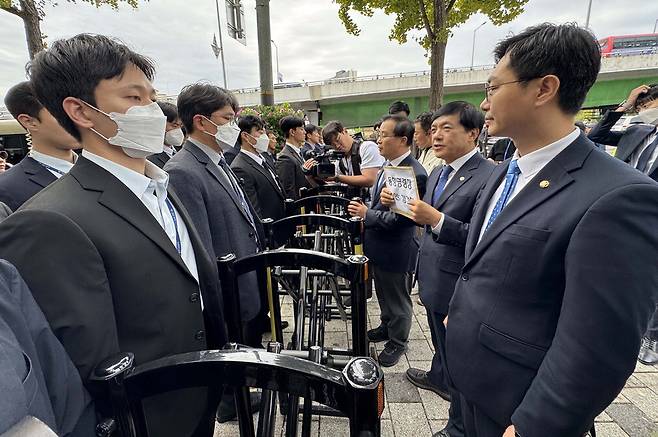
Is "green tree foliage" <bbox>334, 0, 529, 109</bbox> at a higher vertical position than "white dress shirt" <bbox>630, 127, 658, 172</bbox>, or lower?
higher

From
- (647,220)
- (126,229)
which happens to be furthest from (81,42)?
(647,220)

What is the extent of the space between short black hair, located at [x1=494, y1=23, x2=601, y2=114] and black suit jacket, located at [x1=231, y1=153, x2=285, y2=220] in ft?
8.95

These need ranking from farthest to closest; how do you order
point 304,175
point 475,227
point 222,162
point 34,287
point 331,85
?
point 331,85
point 304,175
point 222,162
point 475,227
point 34,287

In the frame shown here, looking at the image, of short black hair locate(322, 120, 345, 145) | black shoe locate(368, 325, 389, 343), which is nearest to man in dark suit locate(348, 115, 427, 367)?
black shoe locate(368, 325, 389, 343)

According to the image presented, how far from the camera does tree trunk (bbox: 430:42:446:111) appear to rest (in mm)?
8391

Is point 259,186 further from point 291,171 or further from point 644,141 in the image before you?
point 644,141

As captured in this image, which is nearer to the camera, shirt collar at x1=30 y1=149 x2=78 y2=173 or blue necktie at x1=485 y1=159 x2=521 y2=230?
blue necktie at x1=485 y1=159 x2=521 y2=230

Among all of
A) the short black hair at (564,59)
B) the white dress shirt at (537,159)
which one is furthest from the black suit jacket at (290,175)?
the short black hair at (564,59)

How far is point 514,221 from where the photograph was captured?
3.76 ft

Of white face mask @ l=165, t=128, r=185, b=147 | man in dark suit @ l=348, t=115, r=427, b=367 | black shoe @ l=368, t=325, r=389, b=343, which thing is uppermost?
white face mask @ l=165, t=128, r=185, b=147

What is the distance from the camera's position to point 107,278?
1.04m

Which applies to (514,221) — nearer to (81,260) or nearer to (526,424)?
(526,424)

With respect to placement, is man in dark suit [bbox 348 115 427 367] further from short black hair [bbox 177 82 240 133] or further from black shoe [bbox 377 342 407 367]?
short black hair [bbox 177 82 240 133]

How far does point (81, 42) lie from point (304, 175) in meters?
3.75
